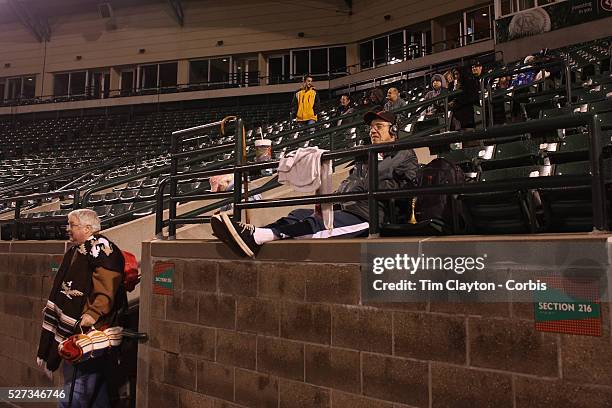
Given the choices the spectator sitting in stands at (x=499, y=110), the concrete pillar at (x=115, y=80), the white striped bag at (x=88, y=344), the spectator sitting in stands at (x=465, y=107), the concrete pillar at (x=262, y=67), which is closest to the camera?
the white striped bag at (x=88, y=344)

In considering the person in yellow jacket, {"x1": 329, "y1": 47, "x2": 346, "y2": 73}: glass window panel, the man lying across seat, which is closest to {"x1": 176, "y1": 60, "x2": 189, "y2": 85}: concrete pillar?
{"x1": 329, "y1": 47, "x2": 346, "y2": 73}: glass window panel

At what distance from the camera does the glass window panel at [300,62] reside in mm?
24562

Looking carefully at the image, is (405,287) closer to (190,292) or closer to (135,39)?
(190,292)

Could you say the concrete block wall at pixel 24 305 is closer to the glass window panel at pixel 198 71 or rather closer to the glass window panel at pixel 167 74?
the glass window panel at pixel 198 71

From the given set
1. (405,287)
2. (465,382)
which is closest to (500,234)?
(405,287)

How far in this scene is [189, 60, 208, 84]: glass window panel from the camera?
2661 cm

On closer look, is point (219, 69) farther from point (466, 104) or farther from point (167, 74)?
point (466, 104)

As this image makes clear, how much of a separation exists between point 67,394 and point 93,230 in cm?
159

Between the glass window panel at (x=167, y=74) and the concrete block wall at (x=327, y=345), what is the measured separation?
23821 mm

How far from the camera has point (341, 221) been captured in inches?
147

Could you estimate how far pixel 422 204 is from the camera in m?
3.40

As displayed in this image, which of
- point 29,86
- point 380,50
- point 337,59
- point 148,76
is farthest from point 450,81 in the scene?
point 29,86

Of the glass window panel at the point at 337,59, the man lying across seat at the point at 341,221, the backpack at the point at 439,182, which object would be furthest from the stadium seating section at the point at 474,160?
the glass window panel at the point at 337,59

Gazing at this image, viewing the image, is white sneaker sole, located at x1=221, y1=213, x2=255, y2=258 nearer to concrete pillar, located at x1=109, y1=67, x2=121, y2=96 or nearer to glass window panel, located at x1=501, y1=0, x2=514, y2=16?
glass window panel, located at x1=501, y1=0, x2=514, y2=16
